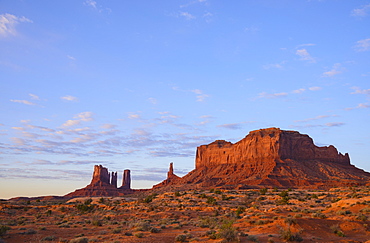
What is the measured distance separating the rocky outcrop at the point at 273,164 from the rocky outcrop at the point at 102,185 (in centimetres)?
2619

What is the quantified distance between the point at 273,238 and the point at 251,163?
107716mm

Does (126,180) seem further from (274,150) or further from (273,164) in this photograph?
(273,164)

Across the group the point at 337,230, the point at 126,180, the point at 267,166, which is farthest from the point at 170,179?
the point at 337,230

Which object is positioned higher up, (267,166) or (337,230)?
(267,166)

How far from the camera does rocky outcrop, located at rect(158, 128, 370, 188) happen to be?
3728 inches

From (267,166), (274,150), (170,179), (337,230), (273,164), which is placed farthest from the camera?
(170,179)

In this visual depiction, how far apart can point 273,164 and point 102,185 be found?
83.4m

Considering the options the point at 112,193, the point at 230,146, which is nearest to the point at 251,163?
the point at 230,146

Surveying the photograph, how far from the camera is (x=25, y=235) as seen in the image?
1961 centimetres

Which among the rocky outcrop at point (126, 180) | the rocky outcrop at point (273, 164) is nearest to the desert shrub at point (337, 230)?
the rocky outcrop at point (273, 164)

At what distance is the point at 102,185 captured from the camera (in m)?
151

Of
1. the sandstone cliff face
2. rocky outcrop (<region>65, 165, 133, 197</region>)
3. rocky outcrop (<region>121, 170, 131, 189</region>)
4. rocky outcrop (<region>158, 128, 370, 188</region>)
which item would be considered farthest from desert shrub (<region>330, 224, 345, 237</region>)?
rocky outcrop (<region>121, 170, 131, 189</region>)

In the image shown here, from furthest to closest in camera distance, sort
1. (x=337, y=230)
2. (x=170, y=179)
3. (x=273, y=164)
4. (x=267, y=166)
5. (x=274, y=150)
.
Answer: (x=170, y=179) < (x=274, y=150) < (x=267, y=166) < (x=273, y=164) < (x=337, y=230)

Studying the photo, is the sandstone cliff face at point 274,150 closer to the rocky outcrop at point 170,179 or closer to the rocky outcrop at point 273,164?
the rocky outcrop at point 273,164
